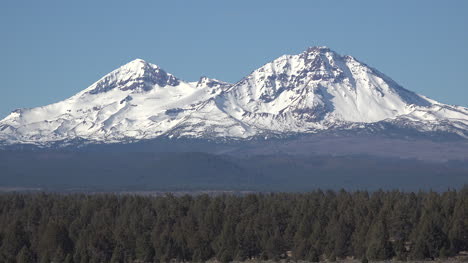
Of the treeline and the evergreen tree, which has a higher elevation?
the treeline

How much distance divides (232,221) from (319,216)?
11.4m

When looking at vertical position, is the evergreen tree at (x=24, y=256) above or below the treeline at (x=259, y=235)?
below

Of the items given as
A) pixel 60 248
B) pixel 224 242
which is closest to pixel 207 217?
pixel 224 242

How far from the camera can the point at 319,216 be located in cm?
14062

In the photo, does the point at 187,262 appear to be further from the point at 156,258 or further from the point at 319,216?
the point at 319,216

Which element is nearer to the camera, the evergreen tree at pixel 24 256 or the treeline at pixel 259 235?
the evergreen tree at pixel 24 256

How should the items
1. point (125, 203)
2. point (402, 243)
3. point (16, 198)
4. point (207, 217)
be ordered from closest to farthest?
point (402, 243), point (207, 217), point (125, 203), point (16, 198)

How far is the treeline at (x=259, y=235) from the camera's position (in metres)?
120

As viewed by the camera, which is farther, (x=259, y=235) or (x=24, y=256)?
(x=259, y=235)

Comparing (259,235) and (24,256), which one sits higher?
(259,235)

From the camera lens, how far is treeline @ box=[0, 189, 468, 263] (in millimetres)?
120125

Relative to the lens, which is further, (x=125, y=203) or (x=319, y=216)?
(x=125, y=203)

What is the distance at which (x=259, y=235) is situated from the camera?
132 m

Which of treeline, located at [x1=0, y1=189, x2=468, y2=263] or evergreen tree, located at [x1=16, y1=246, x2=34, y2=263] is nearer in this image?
evergreen tree, located at [x1=16, y1=246, x2=34, y2=263]
